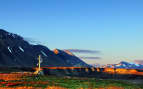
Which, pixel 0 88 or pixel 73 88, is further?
pixel 73 88

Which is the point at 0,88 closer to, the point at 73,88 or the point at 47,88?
the point at 47,88

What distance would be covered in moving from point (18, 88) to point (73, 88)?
33.4ft

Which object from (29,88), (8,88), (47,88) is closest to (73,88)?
(47,88)

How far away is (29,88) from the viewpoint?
1634 inches

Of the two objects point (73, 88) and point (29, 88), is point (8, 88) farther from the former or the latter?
point (73, 88)

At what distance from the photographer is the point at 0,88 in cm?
4075

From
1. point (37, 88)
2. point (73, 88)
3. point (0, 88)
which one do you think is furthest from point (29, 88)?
point (73, 88)

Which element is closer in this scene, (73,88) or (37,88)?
(37,88)

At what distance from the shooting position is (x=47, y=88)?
4328cm

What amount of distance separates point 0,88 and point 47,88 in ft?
24.1

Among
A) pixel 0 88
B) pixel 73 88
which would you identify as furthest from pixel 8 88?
pixel 73 88

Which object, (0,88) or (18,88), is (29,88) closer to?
(18,88)

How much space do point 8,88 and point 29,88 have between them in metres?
3.16

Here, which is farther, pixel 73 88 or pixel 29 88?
pixel 73 88
